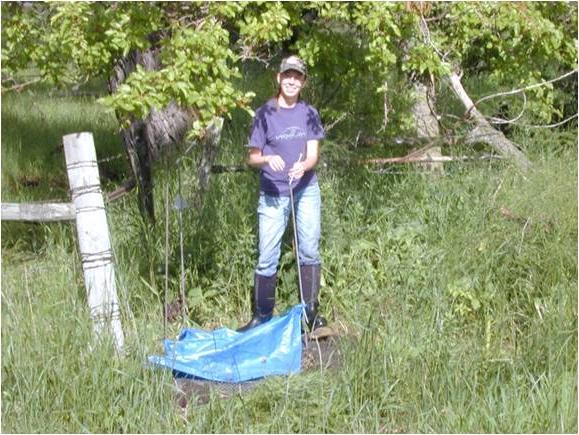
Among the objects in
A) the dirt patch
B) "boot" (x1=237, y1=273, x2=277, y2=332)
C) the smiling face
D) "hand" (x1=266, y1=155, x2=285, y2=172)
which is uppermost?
the smiling face

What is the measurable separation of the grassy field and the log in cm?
37

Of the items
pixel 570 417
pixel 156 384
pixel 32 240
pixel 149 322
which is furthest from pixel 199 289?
pixel 570 417

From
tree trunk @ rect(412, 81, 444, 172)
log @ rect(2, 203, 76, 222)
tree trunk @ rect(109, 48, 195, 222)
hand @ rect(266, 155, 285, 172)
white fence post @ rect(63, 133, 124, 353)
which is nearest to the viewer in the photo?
white fence post @ rect(63, 133, 124, 353)

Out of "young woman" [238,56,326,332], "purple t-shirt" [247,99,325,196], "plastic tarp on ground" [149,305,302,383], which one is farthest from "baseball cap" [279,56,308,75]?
"plastic tarp on ground" [149,305,302,383]

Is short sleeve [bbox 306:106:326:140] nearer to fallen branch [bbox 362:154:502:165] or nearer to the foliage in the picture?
the foliage

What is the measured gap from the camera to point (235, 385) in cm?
467

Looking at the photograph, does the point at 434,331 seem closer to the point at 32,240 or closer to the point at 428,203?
the point at 428,203

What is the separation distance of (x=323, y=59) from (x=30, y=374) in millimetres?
2970

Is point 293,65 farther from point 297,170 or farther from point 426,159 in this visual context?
point 426,159

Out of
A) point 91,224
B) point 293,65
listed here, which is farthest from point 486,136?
point 91,224

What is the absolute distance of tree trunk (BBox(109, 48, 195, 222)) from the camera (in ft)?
21.3

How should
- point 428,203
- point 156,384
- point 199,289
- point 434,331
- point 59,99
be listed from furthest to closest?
point 59,99, point 428,203, point 199,289, point 434,331, point 156,384

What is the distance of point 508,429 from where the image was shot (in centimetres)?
393

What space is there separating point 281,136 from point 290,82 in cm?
31
